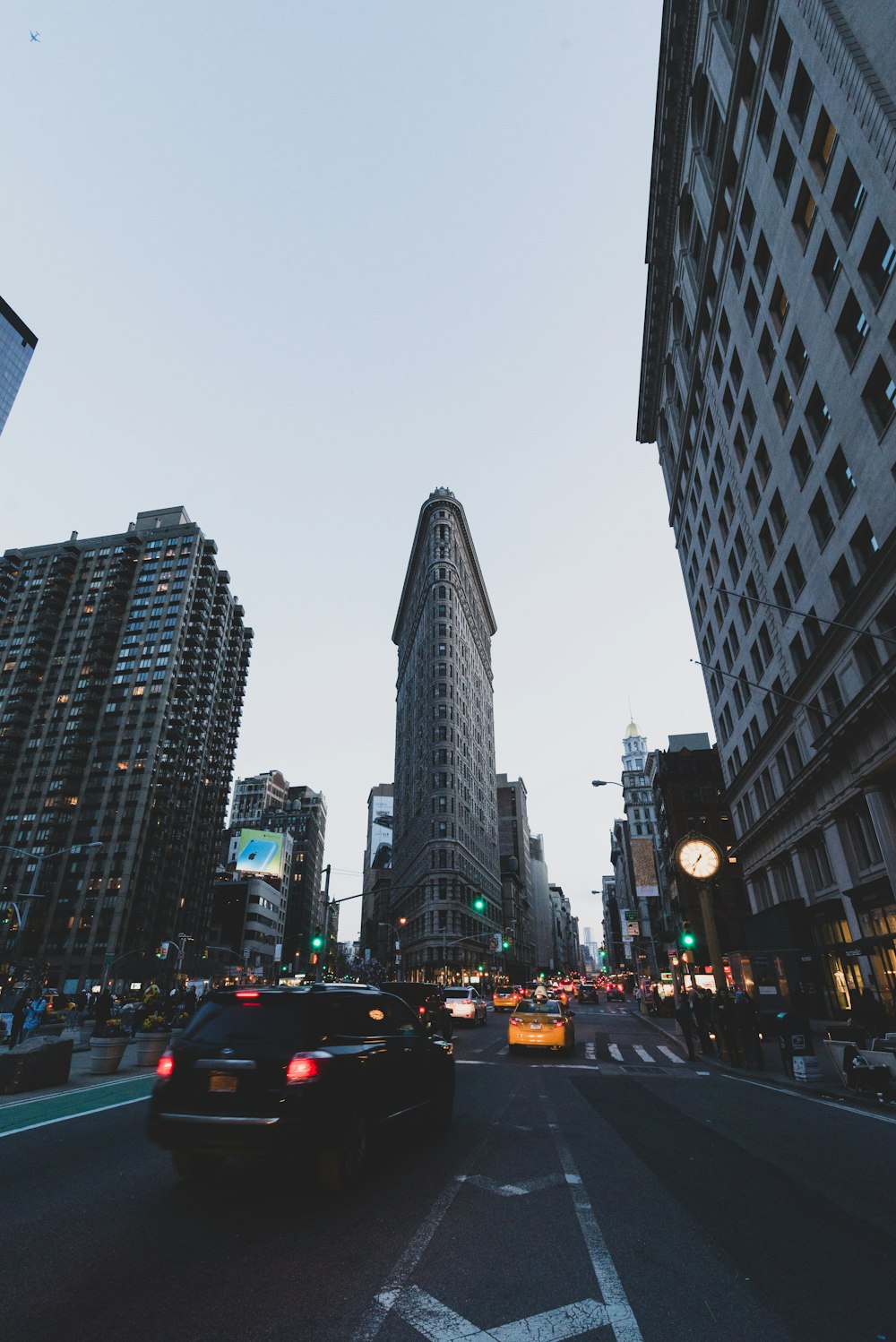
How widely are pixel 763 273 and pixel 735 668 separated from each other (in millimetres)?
20639

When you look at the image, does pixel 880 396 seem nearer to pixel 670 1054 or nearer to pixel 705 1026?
pixel 705 1026

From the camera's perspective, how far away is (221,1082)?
6.14 m

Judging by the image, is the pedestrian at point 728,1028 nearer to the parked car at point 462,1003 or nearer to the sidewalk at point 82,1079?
the parked car at point 462,1003

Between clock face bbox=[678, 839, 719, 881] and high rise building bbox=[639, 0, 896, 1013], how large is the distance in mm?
6297

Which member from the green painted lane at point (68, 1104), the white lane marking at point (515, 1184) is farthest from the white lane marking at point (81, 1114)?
the white lane marking at point (515, 1184)

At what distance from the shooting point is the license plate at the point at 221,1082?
240 inches

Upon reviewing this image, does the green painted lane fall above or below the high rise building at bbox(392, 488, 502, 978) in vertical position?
below

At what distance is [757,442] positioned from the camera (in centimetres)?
3256

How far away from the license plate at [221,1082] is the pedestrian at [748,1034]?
53.2 feet

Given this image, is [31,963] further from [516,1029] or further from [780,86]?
[780,86]

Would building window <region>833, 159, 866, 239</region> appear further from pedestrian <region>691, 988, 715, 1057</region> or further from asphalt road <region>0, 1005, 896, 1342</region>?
pedestrian <region>691, 988, 715, 1057</region>

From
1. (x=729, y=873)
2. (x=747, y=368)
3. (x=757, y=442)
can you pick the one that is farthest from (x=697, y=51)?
(x=729, y=873)

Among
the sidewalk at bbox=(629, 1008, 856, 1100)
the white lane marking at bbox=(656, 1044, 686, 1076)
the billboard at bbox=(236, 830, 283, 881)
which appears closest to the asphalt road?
the sidewalk at bbox=(629, 1008, 856, 1100)

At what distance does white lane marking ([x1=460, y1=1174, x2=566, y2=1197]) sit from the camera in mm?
6590
